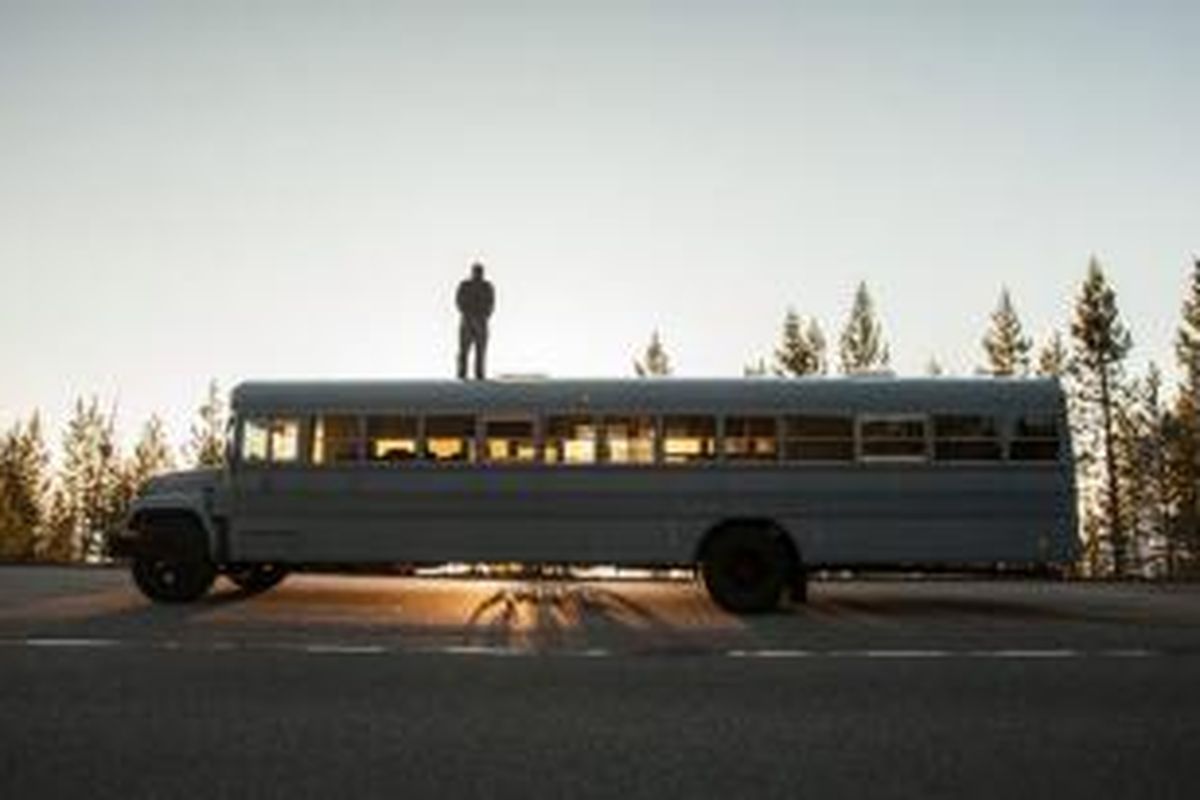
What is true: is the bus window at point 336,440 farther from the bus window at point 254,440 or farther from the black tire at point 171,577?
the black tire at point 171,577

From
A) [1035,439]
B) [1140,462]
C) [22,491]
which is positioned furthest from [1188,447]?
[22,491]

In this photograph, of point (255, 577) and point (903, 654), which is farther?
point (255, 577)

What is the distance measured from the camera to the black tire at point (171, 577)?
15.4m

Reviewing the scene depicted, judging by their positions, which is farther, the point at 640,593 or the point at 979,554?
the point at 640,593

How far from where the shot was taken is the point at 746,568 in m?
14.8

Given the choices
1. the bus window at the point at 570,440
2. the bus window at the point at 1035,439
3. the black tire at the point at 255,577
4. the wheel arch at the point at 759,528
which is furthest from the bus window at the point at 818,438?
the black tire at the point at 255,577

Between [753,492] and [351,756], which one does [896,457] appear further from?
[351,756]

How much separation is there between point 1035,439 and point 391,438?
8.01m

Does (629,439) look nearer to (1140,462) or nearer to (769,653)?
(769,653)

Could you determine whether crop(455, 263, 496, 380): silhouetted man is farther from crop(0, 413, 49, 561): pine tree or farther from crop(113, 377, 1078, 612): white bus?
crop(0, 413, 49, 561): pine tree

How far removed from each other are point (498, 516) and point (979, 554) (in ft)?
19.3

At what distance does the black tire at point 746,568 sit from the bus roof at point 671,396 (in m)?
1.59

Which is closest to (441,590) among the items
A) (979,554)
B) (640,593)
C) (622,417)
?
(640,593)

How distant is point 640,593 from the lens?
1738 centimetres
